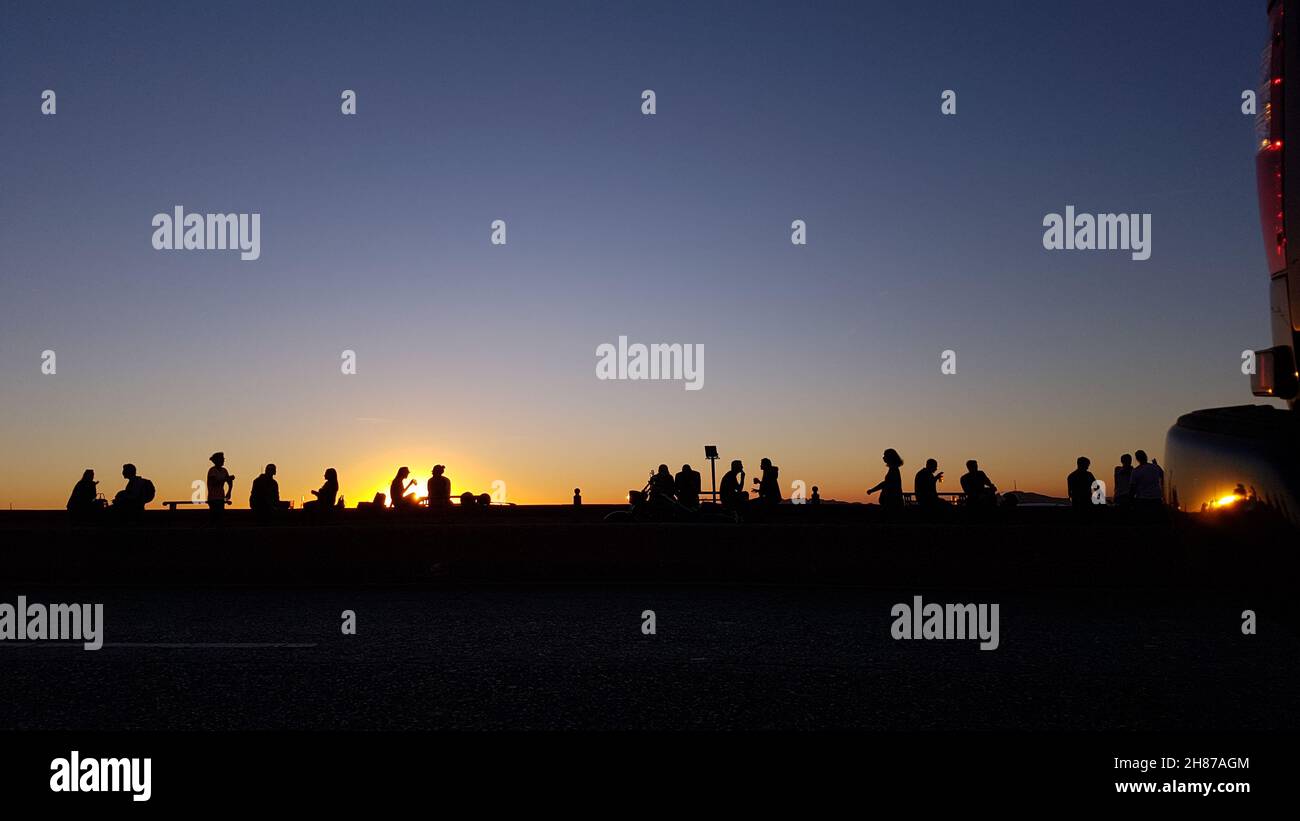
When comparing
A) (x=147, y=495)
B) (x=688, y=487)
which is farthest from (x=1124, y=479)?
(x=147, y=495)

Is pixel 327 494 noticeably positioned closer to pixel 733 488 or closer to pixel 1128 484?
pixel 733 488

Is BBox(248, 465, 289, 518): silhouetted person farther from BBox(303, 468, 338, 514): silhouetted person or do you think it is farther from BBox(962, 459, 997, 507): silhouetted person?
BBox(962, 459, 997, 507): silhouetted person

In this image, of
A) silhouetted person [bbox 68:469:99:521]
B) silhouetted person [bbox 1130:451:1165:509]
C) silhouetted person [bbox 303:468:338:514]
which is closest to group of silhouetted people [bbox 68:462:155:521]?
silhouetted person [bbox 68:469:99:521]

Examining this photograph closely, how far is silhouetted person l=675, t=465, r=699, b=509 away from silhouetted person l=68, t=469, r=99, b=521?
972 cm

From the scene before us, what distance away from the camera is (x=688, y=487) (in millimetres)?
19953

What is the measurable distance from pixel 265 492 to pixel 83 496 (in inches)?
103

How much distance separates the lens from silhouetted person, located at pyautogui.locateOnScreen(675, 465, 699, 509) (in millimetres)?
19938
